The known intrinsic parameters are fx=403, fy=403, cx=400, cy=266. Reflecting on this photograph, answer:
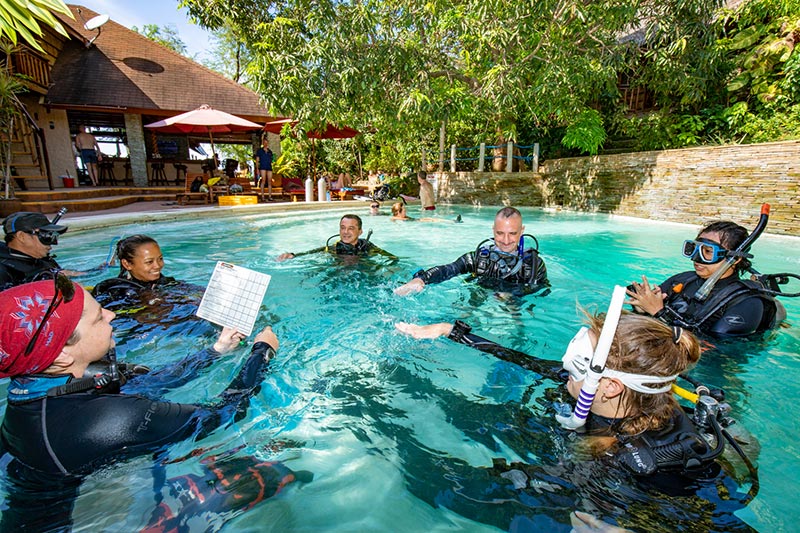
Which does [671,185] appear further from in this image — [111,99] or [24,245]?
[111,99]

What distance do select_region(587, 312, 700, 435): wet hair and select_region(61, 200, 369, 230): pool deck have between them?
1096cm

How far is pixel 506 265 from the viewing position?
4.86m

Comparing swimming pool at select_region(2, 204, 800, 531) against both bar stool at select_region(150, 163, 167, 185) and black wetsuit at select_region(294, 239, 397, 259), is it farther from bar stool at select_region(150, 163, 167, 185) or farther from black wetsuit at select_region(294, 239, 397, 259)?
bar stool at select_region(150, 163, 167, 185)

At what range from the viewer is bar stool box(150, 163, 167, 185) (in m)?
18.8

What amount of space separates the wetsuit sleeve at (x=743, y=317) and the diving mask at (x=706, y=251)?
0.40 metres

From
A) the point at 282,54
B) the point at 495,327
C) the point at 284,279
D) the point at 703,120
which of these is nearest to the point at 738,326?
the point at 495,327

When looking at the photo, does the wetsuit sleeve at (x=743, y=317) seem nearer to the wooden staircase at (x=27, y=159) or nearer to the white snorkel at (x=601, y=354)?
the white snorkel at (x=601, y=354)

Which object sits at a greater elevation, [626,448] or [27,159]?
[27,159]

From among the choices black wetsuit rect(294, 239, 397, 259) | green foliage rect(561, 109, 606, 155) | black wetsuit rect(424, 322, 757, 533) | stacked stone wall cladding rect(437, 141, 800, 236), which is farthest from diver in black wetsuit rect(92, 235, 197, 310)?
green foliage rect(561, 109, 606, 155)

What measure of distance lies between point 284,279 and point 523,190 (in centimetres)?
1464

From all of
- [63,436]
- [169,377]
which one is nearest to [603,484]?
[63,436]

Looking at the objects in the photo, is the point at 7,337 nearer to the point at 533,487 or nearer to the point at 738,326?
the point at 533,487

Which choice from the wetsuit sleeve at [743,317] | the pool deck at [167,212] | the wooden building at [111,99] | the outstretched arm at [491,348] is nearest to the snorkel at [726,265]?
the wetsuit sleeve at [743,317]

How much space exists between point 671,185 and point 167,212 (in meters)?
15.4
